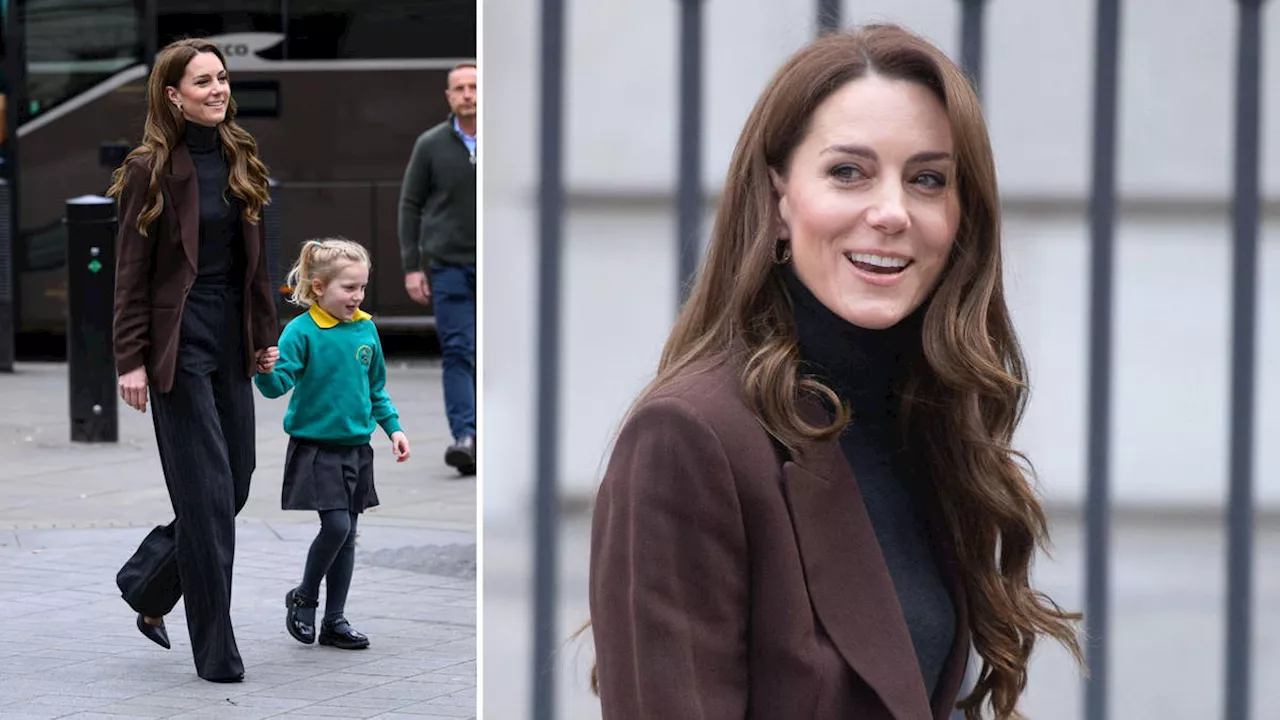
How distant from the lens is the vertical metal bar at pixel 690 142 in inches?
123

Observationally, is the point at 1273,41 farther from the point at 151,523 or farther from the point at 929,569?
the point at 151,523

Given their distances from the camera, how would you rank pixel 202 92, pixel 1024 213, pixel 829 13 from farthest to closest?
1. pixel 202 92
2. pixel 1024 213
3. pixel 829 13

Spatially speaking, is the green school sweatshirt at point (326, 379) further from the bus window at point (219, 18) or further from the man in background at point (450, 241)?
the bus window at point (219, 18)

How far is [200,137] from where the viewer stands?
18.6 ft

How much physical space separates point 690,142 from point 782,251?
1021 mm

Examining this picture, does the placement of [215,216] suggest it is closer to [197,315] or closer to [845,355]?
[197,315]

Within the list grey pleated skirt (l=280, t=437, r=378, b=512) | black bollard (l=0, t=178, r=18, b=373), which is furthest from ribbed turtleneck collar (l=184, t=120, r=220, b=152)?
black bollard (l=0, t=178, r=18, b=373)

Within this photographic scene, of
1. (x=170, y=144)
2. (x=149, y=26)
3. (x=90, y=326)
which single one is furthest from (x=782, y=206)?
(x=149, y=26)

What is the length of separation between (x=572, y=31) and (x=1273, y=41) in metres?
1.10

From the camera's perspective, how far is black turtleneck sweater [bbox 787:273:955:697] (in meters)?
2.11

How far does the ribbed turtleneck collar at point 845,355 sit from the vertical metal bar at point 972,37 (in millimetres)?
1158

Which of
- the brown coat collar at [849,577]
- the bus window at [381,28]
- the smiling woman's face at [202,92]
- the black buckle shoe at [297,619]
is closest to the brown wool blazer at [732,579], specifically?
the brown coat collar at [849,577]

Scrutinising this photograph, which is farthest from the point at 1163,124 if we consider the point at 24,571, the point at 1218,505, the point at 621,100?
the point at 24,571

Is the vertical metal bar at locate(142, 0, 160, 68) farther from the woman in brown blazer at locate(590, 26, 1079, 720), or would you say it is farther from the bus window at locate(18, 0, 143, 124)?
the woman in brown blazer at locate(590, 26, 1079, 720)
